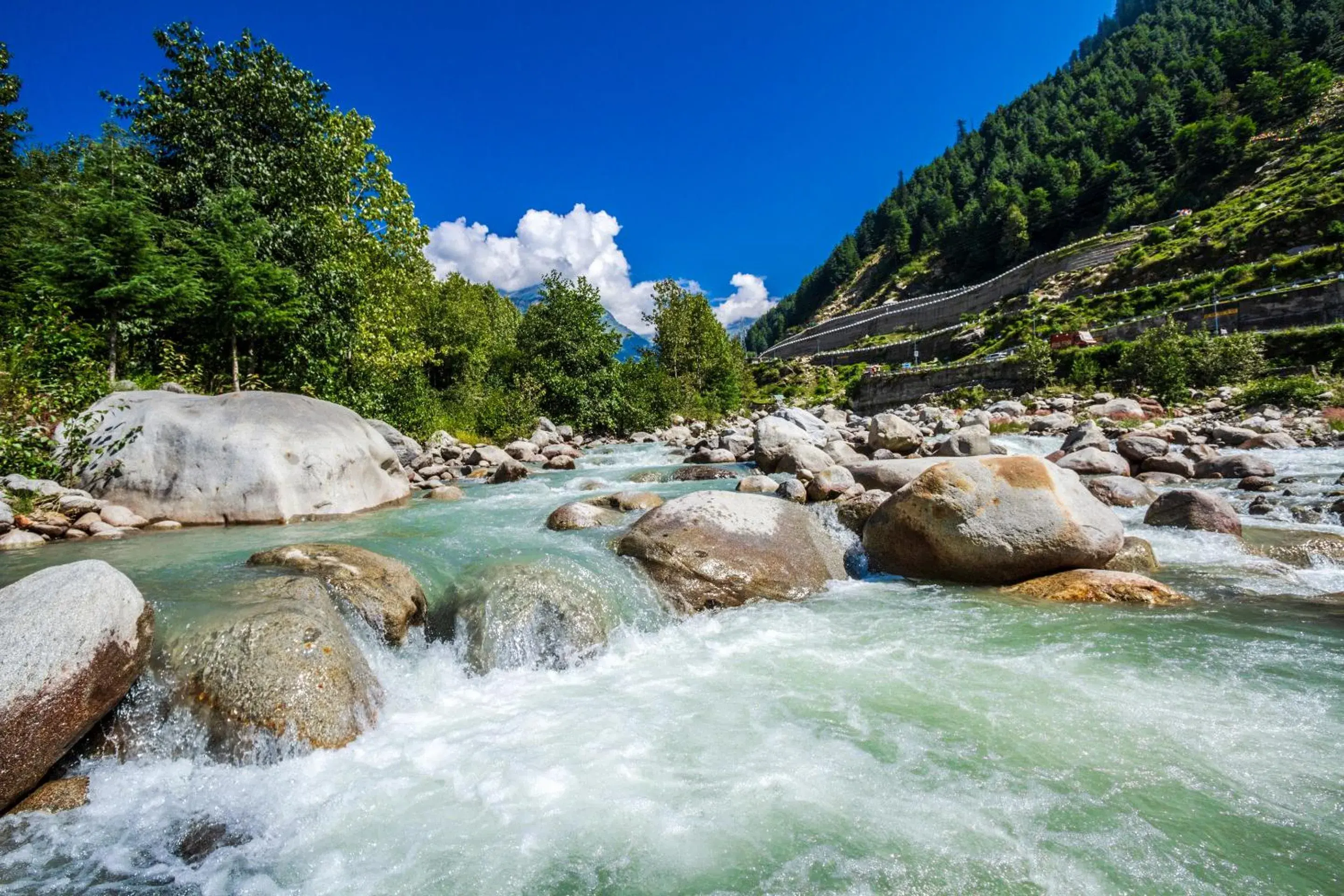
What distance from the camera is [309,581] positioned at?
5.31 m

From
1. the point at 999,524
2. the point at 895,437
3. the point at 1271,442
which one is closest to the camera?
the point at 999,524

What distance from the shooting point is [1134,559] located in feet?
25.0

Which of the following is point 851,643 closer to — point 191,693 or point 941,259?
point 191,693

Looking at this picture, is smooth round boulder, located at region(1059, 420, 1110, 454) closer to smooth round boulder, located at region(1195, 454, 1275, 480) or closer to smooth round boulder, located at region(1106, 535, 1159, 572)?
smooth round boulder, located at region(1195, 454, 1275, 480)

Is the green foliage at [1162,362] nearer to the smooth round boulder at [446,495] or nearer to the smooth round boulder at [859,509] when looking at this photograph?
the smooth round boulder at [859,509]

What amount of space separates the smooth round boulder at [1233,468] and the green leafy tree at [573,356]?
76.5 ft

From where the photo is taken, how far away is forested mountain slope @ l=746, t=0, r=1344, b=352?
77.2 meters

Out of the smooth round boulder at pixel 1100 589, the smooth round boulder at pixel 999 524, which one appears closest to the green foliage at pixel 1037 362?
the smooth round boulder at pixel 999 524

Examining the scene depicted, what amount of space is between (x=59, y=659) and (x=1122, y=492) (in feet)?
47.0

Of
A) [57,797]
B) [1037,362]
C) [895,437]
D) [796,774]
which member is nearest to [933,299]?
[1037,362]

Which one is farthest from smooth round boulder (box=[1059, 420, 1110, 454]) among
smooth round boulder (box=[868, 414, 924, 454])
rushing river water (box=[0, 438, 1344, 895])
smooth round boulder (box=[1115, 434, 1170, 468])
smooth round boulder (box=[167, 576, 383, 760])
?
smooth round boulder (box=[167, 576, 383, 760])

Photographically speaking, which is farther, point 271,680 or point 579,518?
point 579,518

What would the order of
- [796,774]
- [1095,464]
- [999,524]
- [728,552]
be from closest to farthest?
[796,774] < [999,524] < [728,552] < [1095,464]

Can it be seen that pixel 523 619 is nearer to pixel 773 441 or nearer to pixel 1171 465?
pixel 773 441
